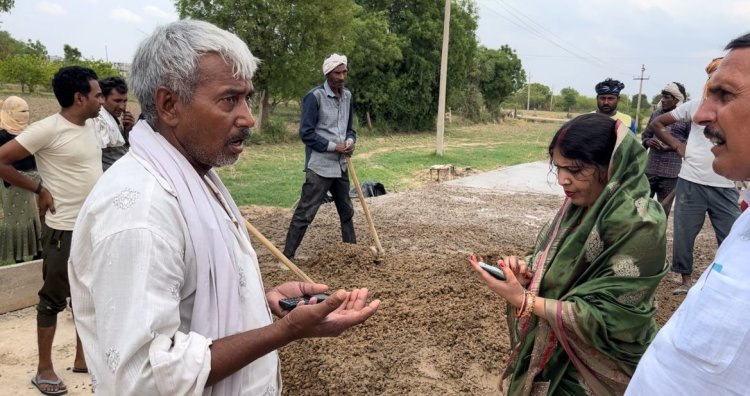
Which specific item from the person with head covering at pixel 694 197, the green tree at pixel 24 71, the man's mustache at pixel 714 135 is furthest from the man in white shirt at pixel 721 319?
the green tree at pixel 24 71

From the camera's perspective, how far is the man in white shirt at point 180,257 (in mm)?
1107

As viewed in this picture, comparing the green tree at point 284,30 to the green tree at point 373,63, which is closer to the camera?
the green tree at point 284,30

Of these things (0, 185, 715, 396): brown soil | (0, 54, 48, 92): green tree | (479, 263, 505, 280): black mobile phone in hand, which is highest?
(0, 54, 48, 92): green tree

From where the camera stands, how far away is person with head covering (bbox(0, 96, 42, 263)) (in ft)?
13.1

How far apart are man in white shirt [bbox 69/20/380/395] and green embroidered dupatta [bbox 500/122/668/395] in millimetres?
842

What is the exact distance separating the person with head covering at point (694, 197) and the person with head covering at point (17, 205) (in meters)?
5.62

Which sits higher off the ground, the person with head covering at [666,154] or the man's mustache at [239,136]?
the man's mustache at [239,136]

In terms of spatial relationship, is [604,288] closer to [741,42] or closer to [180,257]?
[741,42]

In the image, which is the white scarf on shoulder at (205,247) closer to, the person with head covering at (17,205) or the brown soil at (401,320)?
the brown soil at (401,320)

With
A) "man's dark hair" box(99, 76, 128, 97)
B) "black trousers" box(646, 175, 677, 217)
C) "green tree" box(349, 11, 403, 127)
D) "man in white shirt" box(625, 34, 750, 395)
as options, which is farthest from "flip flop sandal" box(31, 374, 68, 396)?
"green tree" box(349, 11, 403, 127)

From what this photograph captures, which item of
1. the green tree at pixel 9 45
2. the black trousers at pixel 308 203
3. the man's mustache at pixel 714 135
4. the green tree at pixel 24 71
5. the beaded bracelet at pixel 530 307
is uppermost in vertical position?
the green tree at pixel 9 45

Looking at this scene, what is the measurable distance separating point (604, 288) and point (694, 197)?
3.72 m

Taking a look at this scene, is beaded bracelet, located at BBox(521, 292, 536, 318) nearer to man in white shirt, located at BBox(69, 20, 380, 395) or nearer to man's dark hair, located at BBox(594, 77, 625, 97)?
man in white shirt, located at BBox(69, 20, 380, 395)

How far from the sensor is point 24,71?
30.4 m
